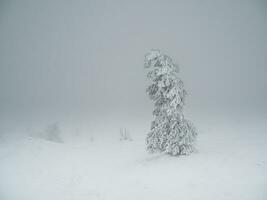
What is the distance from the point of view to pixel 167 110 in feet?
69.1

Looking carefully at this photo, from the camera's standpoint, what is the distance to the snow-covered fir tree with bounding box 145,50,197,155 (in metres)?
20.9

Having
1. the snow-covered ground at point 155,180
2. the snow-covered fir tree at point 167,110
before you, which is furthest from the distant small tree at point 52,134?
the snow-covered fir tree at point 167,110

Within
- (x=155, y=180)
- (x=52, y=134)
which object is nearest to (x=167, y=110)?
(x=155, y=180)

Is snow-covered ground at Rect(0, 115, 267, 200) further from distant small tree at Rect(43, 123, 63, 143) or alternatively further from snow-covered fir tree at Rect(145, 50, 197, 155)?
distant small tree at Rect(43, 123, 63, 143)

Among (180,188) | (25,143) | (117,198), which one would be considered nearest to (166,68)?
(180,188)

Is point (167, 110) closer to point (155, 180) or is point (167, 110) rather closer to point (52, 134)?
point (155, 180)

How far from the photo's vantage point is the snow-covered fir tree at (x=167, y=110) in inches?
822

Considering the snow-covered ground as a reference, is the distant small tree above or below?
below

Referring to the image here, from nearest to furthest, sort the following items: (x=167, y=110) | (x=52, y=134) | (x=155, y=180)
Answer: (x=155, y=180) < (x=167, y=110) < (x=52, y=134)

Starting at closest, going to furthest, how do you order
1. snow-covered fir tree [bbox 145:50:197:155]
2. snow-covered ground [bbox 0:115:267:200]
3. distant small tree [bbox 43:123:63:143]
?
snow-covered ground [bbox 0:115:267:200]
snow-covered fir tree [bbox 145:50:197:155]
distant small tree [bbox 43:123:63:143]

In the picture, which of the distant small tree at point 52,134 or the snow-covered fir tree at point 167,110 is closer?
the snow-covered fir tree at point 167,110

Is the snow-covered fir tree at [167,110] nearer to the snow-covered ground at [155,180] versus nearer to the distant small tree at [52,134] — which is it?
the snow-covered ground at [155,180]

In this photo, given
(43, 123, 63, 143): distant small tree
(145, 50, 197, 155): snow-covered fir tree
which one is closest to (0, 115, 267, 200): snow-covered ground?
(145, 50, 197, 155): snow-covered fir tree

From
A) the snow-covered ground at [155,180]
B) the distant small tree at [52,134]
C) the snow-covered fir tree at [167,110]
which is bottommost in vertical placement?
the distant small tree at [52,134]
